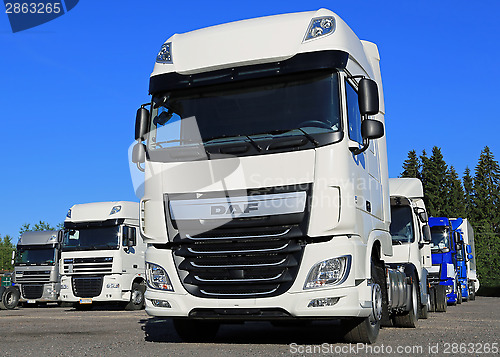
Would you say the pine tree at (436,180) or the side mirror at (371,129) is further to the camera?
the pine tree at (436,180)

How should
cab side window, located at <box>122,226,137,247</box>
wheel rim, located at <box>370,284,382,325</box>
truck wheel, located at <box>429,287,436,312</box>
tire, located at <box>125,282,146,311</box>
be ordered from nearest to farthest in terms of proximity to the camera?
wheel rim, located at <box>370,284,382,325</box> < truck wheel, located at <box>429,287,436,312</box> < cab side window, located at <box>122,226,137,247</box> < tire, located at <box>125,282,146,311</box>

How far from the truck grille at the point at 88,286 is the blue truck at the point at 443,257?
9.93m

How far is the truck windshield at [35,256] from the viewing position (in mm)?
24703

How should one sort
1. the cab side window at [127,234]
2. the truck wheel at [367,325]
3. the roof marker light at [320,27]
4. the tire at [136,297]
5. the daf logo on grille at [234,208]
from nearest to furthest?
the daf logo on grille at [234,208] < the roof marker light at [320,27] < the truck wheel at [367,325] < the cab side window at [127,234] < the tire at [136,297]

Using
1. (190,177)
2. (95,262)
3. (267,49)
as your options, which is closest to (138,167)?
(190,177)

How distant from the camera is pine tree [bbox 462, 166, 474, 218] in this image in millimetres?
78456

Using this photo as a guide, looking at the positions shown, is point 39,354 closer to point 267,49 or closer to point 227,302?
point 227,302

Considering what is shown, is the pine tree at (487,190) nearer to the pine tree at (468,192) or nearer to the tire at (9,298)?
the pine tree at (468,192)

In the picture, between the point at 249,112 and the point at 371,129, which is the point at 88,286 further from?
the point at 371,129

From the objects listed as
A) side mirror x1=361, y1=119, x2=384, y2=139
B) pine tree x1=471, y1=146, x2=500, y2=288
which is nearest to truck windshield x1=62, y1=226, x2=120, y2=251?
side mirror x1=361, y1=119, x2=384, y2=139

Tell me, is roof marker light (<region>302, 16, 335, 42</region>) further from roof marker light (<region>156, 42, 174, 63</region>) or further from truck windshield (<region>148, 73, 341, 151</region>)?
roof marker light (<region>156, 42, 174, 63</region>)

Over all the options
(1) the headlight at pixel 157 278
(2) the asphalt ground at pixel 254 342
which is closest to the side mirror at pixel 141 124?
(1) the headlight at pixel 157 278

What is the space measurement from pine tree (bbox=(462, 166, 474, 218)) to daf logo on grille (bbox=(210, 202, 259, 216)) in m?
74.5

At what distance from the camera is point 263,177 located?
734 centimetres
